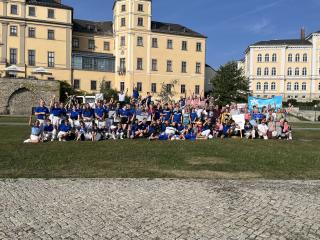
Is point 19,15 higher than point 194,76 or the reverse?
higher

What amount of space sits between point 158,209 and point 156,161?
18.2 ft

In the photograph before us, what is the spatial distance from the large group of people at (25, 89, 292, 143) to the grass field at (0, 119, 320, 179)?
87.3 inches

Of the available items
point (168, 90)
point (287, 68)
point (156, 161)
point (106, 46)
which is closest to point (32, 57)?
point (106, 46)

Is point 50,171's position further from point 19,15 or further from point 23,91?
point 19,15

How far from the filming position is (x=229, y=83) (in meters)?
65.0

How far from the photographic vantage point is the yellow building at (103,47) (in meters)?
67.1

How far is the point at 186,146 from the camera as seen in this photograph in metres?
17.3

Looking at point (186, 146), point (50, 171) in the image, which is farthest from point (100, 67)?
point (50, 171)

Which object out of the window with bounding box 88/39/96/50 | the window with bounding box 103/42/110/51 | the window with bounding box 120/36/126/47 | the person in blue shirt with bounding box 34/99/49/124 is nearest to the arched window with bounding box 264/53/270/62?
the window with bounding box 120/36/126/47

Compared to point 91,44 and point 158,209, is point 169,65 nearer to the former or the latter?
point 91,44

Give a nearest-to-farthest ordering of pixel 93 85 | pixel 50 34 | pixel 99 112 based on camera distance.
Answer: pixel 99 112 < pixel 50 34 < pixel 93 85

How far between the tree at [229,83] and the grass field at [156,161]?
47896 mm

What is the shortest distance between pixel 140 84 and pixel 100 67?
26.5ft

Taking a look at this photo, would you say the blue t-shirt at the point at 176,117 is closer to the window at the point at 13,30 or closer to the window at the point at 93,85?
the window at the point at 93,85
